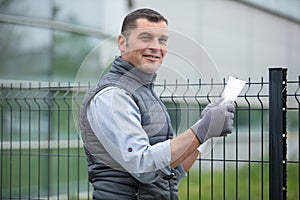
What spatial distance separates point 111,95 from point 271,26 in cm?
1434

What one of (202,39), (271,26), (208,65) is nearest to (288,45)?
(271,26)

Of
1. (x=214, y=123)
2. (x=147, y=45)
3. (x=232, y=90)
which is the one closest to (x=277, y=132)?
(x=232, y=90)

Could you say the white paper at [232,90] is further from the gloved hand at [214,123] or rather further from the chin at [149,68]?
the chin at [149,68]

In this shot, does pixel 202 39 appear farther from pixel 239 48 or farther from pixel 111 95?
pixel 111 95

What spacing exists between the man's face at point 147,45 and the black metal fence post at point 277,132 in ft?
5.69

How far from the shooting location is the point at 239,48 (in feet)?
48.3

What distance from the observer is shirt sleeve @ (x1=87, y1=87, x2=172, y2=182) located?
2943mm

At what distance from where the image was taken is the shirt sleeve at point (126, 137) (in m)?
2.94

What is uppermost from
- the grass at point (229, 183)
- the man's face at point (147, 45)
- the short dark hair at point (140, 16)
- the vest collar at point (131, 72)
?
the short dark hair at point (140, 16)

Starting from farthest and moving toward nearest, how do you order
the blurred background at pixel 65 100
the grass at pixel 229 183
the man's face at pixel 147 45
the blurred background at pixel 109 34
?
the blurred background at pixel 109 34
the grass at pixel 229 183
the blurred background at pixel 65 100
the man's face at pixel 147 45

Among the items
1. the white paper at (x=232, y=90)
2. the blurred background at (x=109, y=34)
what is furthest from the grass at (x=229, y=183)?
the white paper at (x=232, y=90)

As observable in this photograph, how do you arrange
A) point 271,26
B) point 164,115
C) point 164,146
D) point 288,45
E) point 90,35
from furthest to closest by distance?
1. point 288,45
2. point 271,26
3. point 90,35
4. point 164,115
5. point 164,146

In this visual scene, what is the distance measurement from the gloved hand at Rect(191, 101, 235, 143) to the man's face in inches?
13.6

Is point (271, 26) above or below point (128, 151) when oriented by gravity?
above
